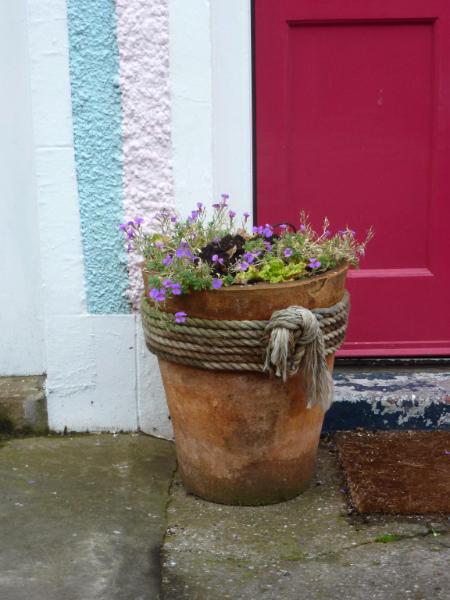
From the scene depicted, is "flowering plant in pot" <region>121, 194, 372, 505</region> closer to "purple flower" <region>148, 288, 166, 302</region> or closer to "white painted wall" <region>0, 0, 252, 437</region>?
"purple flower" <region>148, 288, 166, 302</region>

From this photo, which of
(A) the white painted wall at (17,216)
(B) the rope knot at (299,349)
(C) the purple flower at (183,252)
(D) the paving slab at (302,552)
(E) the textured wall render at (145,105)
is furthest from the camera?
(A) the white painted wall at (17,216)

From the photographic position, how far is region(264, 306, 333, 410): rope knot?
7.88 ft

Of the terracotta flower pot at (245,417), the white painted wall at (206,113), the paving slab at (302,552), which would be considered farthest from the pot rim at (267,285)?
the paving slab at (302,552)

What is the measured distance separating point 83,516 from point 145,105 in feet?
4.63

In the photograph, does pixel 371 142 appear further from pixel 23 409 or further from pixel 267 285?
pixel 23 409

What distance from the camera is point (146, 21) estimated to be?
2893 mm

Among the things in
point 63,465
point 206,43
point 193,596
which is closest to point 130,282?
point 63,465

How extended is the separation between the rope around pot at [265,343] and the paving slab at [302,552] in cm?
38

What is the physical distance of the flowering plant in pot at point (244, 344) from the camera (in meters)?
2.47

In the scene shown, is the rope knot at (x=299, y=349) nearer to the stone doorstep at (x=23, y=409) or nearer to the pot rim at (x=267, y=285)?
the pot rim at (x=267, y=285)

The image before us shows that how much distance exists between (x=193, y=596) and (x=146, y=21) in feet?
6.17

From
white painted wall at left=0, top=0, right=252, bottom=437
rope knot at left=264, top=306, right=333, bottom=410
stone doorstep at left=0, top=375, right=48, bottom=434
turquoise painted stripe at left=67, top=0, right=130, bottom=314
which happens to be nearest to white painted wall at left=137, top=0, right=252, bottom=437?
white painted wall at left=0, top=0, right=252, bottom=437

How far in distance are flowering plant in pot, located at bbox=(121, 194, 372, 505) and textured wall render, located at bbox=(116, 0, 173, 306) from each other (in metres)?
0.22

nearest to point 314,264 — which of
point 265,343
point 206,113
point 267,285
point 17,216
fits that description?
point 267,285
